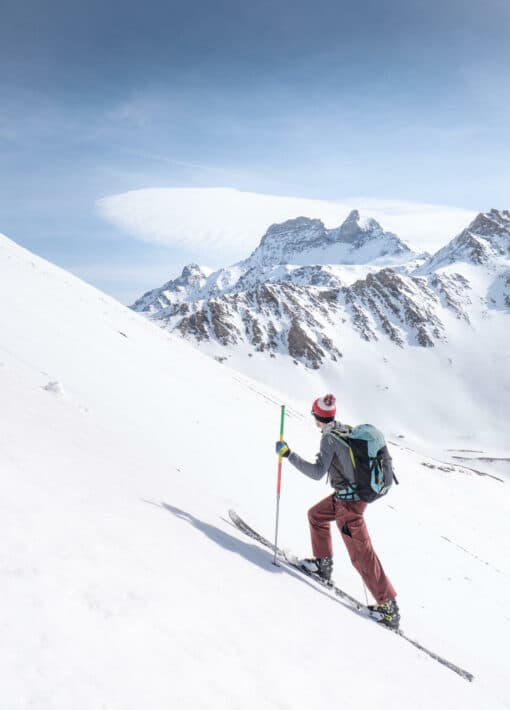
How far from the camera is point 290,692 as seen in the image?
327cm

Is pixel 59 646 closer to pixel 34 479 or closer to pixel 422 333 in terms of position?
pixel 34 479

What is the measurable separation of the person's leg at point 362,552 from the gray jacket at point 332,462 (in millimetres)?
370

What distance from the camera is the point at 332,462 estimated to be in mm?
7117

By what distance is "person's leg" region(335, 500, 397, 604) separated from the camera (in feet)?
22.5

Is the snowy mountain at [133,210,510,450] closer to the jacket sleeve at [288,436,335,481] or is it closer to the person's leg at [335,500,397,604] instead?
the person's leg at [335,500,397,604]

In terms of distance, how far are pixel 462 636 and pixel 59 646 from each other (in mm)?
9297

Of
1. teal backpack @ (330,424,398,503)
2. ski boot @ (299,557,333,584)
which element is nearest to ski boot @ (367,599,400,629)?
ski boot @ (299,557,333,584)

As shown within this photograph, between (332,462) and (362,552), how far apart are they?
1396 mm

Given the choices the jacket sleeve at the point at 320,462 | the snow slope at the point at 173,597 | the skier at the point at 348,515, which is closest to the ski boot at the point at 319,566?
the skier at the point at 348,515

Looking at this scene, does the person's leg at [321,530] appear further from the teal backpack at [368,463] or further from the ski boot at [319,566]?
the teal backpack at [368,463]

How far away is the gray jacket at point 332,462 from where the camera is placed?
6.90m

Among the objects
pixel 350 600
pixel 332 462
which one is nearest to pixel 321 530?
pixel 350 600

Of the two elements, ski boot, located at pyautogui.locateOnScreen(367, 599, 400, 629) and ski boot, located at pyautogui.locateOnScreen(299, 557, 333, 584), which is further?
ski boot, located at pyautogui.locateOnScreen(299, 557, 333, 584)

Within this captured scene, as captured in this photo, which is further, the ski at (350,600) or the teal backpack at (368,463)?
the teal backpack at (368,463)
